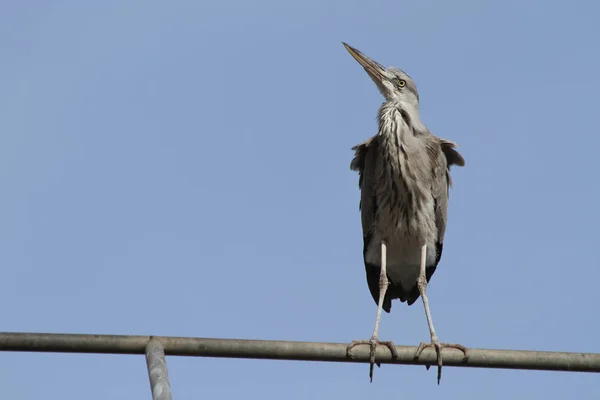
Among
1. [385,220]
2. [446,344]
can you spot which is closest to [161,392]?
[446,344]

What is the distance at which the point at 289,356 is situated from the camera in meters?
5.35

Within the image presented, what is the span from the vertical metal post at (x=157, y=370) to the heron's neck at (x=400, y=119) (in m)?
5.76

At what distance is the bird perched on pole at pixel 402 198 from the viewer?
33.4 feet

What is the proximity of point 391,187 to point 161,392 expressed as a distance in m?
6.16

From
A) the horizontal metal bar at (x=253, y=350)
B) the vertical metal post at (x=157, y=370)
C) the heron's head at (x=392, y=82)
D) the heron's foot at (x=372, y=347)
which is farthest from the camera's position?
the heron's head at (x=392, y=82)

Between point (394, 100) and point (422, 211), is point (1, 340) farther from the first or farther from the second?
point (394, 100)

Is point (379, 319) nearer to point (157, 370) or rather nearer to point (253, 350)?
point (253, 350)

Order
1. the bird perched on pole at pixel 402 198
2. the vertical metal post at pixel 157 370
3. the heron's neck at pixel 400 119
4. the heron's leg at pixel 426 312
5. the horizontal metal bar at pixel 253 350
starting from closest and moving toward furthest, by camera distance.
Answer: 1. the vertical metal post at pixel 157 370
2. the horizontal metal bar at pixel 253 350
3. the heron's leg at pixel 426 312
4. the bird perched on pole at pixel 402 198
5. the heron's neck at pixel 400 119

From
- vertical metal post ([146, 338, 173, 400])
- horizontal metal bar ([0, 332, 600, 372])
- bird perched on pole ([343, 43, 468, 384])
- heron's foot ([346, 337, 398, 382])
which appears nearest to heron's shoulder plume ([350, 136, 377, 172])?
bird perched on pole ([343, 43, 468, 384])

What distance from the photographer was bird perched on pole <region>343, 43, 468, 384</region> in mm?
10195

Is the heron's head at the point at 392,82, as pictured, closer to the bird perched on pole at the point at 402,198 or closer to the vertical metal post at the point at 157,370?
the bird perched on pole at the point at 402,198

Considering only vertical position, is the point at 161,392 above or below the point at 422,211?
below

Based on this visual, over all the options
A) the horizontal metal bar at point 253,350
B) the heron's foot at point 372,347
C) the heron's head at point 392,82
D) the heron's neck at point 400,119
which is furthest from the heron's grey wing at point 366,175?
the horizontal metal bar at point 253,350

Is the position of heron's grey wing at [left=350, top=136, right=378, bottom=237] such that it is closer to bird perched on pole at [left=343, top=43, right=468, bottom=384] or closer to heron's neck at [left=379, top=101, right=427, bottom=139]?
bird perched on pole at [left=343, top=43, right=468, bottom=384]
